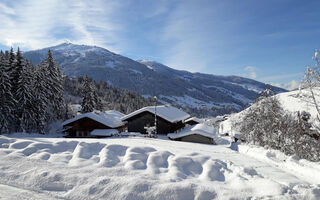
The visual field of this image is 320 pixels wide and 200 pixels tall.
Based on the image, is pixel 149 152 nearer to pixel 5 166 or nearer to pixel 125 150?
pixel 125 150

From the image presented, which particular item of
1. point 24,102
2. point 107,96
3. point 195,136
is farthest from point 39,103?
point 107,96

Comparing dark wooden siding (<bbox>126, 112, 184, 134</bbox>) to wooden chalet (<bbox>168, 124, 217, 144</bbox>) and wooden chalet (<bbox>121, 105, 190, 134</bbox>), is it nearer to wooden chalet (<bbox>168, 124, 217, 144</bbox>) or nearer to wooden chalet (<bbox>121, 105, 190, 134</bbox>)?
wooden chalet (<bbox>121, 105, 190, 134</bbox>)

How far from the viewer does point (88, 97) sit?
163 ft

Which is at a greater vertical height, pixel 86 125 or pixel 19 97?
pixel 19 97

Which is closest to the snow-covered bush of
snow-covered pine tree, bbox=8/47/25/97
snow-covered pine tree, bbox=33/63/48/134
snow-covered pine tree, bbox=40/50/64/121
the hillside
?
snow-covered pine tree, bbox=33/63/48/134

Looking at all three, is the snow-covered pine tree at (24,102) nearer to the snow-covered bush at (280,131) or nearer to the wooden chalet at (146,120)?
the wooden chalet at (146,120)

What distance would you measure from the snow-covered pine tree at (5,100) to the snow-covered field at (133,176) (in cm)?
2412

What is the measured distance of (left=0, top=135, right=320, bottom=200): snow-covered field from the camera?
604 centimetres

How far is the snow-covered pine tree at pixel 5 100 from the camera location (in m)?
29.1

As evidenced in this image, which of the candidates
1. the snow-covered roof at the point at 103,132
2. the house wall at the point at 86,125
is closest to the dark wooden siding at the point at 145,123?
the snow-covered roof at the point at 103,132

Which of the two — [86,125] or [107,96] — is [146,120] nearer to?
[86,125]

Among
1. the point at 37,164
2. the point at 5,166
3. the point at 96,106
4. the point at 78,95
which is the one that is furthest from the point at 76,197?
the point at 78,95

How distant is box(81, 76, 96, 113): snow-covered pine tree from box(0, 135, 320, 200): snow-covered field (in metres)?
40.1

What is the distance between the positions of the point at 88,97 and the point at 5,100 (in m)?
20.9
